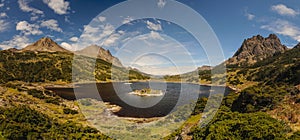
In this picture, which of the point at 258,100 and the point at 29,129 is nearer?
the point at 29,129

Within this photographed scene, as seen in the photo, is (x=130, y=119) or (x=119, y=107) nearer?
(x=130, y=119)

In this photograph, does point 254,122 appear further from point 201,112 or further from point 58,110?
point 58,110

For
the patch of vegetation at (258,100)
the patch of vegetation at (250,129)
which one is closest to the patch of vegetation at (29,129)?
the patch of vegetation at (250,129)

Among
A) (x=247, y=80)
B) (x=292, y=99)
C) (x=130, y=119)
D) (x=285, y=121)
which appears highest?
(x=247, y=80)

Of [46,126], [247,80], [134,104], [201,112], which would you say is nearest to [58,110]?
[46,126]

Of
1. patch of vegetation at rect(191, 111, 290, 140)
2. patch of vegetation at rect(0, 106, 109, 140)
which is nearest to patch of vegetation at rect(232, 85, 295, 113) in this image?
patch of vegetation at rect(191, 111, 290, 140)

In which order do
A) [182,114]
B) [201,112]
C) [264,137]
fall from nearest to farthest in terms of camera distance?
[264,137] → [201,112] → [182,114]

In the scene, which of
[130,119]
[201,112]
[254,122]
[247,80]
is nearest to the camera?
[254,122]

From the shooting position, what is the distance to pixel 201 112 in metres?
59.4

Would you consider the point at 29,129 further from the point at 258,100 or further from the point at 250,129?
the point at 258,100

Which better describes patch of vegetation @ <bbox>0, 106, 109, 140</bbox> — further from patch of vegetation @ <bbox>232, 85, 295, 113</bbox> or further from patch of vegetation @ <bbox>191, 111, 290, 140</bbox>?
patch of vegetation @ <bbox>232, 85, 295, 113</bbox>

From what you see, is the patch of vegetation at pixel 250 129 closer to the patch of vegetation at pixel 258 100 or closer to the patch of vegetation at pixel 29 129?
the patch of vegetation at pixel 258 100

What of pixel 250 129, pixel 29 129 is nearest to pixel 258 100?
pixel 250 129

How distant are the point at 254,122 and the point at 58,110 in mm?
64806
